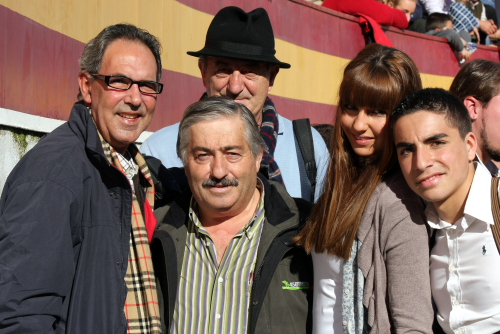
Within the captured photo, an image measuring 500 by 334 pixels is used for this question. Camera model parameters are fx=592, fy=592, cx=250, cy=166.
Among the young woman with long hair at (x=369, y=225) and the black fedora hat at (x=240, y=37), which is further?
the black fedora hat at (x=240, y=37)

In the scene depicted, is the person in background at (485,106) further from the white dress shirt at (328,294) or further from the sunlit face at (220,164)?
the sunlit face at (220,164)

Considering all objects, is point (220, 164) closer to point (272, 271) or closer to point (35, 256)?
point (272, 271)

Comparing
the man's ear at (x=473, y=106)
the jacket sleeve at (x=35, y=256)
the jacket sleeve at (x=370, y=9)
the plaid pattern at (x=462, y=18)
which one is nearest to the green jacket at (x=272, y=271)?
the jacket sleeve at (x=35, y=256)

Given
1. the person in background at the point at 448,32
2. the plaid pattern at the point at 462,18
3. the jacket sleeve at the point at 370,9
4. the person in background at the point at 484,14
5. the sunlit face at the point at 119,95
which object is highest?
the person in background at the point at 484,14

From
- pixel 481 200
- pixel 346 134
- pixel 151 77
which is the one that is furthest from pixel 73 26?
pixel 481 200

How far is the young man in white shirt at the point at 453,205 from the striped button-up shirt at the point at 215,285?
744mm

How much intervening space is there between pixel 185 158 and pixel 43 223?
804mm

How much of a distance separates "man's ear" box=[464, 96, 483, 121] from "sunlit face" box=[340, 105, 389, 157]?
681mm

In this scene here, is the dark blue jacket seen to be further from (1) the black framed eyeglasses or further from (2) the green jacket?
(2) the green jacket

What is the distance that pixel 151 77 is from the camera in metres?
2.55

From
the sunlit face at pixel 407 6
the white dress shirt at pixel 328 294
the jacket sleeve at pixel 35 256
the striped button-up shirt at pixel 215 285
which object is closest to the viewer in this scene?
the jacket sleeve at pixel 35 256

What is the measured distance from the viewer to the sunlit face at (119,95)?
2.46m

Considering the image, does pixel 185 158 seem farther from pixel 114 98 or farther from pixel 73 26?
pixel 73 26

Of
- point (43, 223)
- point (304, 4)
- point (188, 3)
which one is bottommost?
point (43, 223)
